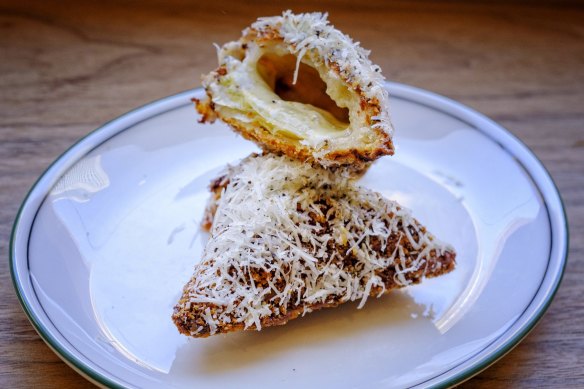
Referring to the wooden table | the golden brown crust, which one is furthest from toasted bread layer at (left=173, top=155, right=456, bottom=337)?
the wooden table

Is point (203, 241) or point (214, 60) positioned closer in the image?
point (203, 241)

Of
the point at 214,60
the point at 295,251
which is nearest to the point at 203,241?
the point at 295,251

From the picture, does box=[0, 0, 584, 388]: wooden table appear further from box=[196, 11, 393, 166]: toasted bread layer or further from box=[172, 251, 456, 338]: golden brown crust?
box=[196, 11, 393, 166]: toasted bread layer

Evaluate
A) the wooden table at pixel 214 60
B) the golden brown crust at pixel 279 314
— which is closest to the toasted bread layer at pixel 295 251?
the golden brown crust at pixel 279 314

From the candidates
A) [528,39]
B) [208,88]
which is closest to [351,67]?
[208,88]

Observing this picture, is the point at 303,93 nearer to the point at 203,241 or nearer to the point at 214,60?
the point at 203,241

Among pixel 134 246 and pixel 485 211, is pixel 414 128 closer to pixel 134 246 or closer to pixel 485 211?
pixel 485 211
